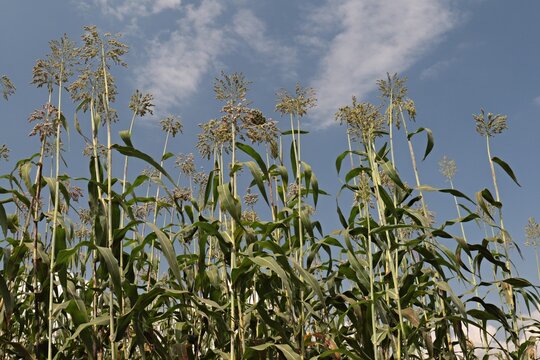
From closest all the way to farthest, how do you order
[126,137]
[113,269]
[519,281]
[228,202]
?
1. [113,269]
2. [228,202]
3. [126,137]
4. [519,281]

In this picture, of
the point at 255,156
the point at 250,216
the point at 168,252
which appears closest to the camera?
the point at 168,252

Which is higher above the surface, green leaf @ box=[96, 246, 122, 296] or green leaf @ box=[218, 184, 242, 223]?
green leaf @ box=[218, 184, 242, 223]

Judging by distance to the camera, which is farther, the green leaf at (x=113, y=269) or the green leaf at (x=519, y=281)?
the green leaf at (x=519, y=281)

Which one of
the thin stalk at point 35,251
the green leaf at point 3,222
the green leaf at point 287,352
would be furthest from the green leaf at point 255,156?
the green leaf at point 3,222

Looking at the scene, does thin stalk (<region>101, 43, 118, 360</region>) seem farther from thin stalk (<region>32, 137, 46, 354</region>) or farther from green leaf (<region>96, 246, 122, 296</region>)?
thin stalk (<region>32, 137, 46, 354</region>)

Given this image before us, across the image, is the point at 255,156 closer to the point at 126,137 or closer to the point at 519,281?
the point at 126,137

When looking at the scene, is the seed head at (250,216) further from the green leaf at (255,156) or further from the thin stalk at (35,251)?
the thin stalk at (35,251)

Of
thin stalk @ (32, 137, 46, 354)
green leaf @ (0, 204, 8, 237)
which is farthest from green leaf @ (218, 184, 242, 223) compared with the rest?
green leaf @ (0, 204, 8, 237)

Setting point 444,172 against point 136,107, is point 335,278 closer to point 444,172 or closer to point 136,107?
point 136,107

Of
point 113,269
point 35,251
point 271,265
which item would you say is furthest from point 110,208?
point 271,265

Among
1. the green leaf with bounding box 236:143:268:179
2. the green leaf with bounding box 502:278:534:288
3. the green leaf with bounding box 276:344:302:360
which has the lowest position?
the green leaf with bounding box 276:344:302:360

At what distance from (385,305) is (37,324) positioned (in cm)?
195

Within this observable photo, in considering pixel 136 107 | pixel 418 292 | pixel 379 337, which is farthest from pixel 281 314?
pixel 136 107

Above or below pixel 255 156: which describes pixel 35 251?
below
